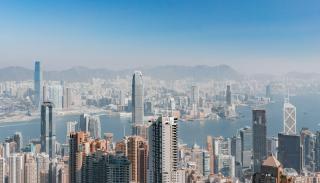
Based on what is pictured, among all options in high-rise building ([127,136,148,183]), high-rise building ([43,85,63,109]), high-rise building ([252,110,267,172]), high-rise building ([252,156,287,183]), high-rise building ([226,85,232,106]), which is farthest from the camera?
high-rise building ([43,85,63,109])

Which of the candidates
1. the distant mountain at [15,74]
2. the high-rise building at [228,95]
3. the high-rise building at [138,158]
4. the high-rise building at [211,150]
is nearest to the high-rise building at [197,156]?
the high-rise building at [211,150]

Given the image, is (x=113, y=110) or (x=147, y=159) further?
(x=113, y=110)

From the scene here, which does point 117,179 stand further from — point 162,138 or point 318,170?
point 318,170

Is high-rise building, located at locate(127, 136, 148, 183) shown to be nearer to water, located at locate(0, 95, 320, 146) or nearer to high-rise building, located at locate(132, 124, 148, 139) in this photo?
high-rise building, located at locate(132, 124, 148, 139)

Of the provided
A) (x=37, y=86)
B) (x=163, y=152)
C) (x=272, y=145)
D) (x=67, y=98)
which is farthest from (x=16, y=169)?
(x=37, y=86)

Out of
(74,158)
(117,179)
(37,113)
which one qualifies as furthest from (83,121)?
(117,179)

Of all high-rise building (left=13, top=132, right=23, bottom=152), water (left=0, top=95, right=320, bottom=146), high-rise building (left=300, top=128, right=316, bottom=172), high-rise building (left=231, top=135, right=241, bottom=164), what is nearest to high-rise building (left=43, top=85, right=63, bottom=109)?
water (left=0, top=95, right=320, bottom=146)

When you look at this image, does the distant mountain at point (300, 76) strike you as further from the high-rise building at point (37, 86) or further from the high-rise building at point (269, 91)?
the high-rise building at point (37, 86)
